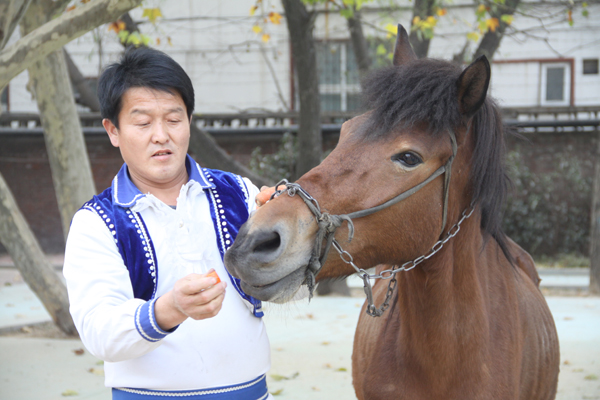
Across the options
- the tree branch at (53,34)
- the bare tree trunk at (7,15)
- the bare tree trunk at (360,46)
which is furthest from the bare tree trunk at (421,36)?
the bare tree trunk at (7,15)

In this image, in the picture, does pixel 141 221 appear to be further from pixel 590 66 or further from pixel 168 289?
pixel 590 66

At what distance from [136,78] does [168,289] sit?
2.21ft

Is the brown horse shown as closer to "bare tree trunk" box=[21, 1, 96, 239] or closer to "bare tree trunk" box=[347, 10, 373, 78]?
"bare tree trunk" box=[21, 1, 96, 239]

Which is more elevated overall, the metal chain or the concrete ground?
the metal chain

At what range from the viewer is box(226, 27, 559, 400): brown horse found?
5.38ft

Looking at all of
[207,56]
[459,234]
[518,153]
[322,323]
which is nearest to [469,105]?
[459,234]

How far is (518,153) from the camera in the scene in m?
11.9

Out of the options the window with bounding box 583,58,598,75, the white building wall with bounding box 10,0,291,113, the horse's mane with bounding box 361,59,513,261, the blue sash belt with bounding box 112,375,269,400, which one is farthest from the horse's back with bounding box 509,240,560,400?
the window with bounding box 583,58,598,75

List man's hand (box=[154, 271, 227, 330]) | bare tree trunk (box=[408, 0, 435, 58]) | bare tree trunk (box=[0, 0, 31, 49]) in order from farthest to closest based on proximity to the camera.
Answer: bare tree trunk (box=[408, 0, 435, 58])
bare tree trunk (box=[0, 0, 31, 49])
man's hand (box=[154, 271, 227, 330])

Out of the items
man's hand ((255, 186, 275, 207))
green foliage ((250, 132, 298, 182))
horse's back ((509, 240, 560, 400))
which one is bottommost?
green foliage ((250, 132, 298, 182))

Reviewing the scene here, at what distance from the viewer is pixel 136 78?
1725 mm

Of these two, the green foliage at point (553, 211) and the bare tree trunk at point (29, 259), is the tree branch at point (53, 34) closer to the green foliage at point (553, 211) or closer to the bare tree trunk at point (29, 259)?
the bare tree trunk at point (29, 259)

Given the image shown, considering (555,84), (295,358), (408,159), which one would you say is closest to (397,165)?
(408,159)

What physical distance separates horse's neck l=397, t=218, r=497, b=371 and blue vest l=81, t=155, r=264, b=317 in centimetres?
64
